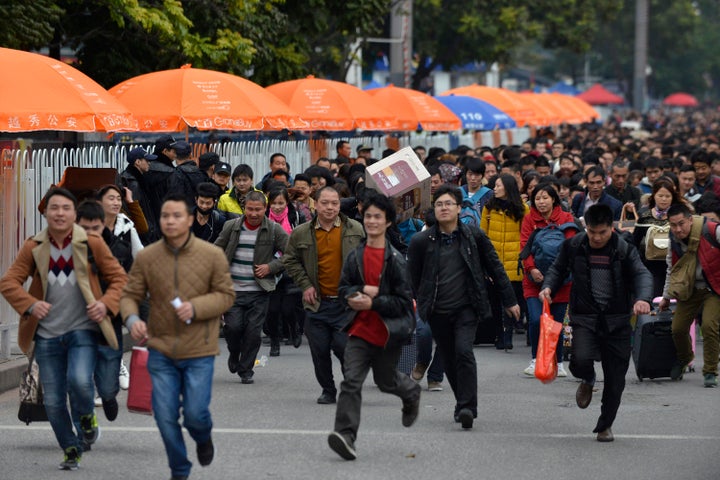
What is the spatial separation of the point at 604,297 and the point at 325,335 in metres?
2.21

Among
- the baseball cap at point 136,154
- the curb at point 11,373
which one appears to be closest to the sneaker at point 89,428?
the curb at point 11,373

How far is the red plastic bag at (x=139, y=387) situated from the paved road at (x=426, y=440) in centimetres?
39

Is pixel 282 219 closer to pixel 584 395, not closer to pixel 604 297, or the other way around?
pixel 584 395

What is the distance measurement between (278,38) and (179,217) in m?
17.3

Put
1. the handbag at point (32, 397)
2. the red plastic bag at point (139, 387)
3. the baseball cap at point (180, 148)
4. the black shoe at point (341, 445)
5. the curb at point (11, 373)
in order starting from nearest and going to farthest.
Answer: the red plastic bag at point (139, 387) → the black shoe at point (341, 445) → the handbag at point (32, 397) → the curb at point (11, 373) → the baseball cap at point (180, 148)

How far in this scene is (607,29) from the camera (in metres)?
103

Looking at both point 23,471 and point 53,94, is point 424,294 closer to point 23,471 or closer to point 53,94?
point 23,471

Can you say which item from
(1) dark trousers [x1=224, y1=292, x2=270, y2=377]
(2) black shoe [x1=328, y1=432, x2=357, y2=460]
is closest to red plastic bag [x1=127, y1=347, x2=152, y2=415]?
(2) black shoe [x1=328, y1=432, x2=357, y2=460]

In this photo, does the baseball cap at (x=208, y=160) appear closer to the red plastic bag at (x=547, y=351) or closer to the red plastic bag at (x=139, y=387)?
the red plastic bag at (x=547, y=351)

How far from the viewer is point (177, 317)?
738cm

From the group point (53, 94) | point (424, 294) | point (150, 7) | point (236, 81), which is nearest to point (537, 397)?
point (424, 294)

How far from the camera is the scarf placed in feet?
41.7

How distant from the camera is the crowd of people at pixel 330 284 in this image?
7445mm

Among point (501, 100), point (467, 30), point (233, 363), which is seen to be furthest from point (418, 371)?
point (467, 30)
